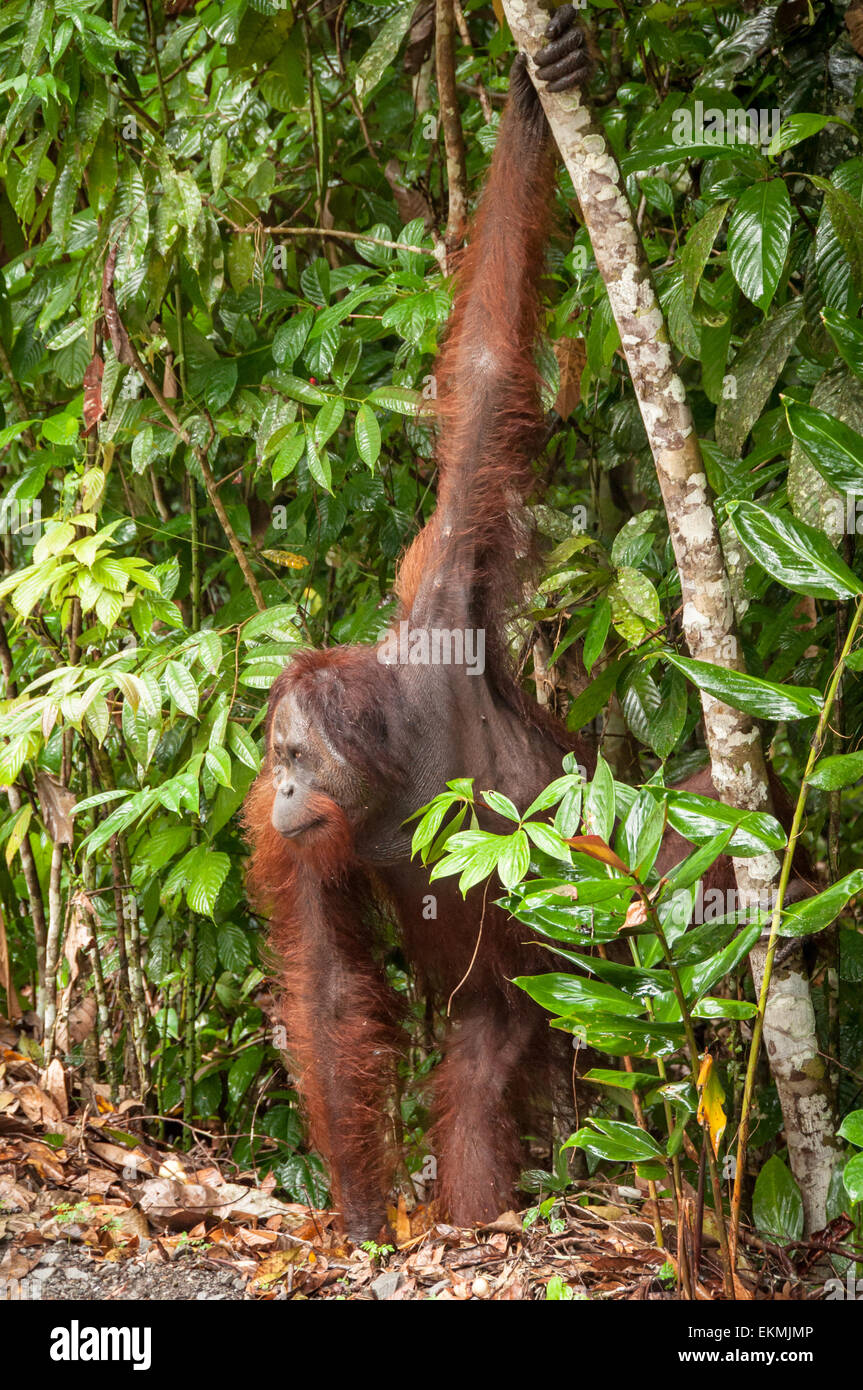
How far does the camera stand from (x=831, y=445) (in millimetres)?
1857

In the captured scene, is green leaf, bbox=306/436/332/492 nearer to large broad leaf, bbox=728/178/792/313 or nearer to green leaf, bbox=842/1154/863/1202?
large broad leaf, bbox=728/178/792/313

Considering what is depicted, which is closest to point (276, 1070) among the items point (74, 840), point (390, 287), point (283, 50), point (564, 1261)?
point (74, 840)

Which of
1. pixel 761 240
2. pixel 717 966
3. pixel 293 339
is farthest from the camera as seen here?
pixel 293 339

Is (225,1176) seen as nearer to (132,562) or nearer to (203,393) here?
(132,562)

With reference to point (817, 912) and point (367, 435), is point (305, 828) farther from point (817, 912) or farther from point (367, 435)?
point (817, 912)

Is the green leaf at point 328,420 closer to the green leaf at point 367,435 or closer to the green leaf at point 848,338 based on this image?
the green leaf at point 367,435

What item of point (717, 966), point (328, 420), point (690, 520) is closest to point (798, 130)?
Result: point (690, 520)

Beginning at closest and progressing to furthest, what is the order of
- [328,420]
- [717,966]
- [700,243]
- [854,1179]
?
[854,1179], [717,966], [700,243], [328,420]

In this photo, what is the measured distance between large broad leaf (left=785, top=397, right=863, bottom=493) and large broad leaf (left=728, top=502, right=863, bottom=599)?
0.30 ft

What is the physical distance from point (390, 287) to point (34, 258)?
131 centimetres

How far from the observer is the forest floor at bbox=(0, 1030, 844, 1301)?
7.73 ft

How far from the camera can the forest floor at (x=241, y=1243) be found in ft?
7.73

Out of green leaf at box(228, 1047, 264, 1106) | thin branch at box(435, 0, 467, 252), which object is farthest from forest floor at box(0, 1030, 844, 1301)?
thin branch at box(435, 0, 467, 252)

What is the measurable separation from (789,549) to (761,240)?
58 centimetres
